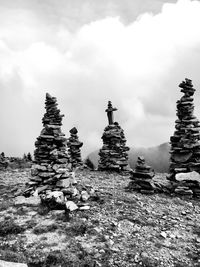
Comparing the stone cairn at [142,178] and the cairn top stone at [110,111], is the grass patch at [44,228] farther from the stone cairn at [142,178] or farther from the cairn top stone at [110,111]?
the cairn top stone at [110,111]

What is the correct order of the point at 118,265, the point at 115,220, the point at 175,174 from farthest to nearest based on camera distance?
the point at 175,174 → the point at 115,220 → the point at 118,265

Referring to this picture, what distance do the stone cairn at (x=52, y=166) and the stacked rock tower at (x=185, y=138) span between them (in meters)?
9.74

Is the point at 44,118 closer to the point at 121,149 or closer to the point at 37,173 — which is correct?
the point at 37,173

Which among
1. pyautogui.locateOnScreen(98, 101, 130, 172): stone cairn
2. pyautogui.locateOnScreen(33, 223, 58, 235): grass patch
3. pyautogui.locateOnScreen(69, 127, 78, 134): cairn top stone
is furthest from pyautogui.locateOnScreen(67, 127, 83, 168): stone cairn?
pyautogui.locateOnScreen(33, 223, 58, 235): grass patch

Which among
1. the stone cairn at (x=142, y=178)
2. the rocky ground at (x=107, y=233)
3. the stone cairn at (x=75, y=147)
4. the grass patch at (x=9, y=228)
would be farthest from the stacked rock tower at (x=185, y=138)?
the stone cairn at (x=75, y=147)

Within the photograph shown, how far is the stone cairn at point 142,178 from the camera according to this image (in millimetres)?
23391

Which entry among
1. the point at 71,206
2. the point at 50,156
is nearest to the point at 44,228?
the point at 71,206

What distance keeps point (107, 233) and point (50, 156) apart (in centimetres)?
1055

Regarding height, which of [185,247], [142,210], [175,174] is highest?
[175,174]

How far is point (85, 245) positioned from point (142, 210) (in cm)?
654

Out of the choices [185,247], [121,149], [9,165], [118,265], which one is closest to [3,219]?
[118,265]

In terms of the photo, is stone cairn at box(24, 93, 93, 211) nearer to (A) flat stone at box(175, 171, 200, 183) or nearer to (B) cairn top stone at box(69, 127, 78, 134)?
(A) flat stone at box(175, 171, 200, 183)

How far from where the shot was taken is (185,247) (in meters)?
14.0

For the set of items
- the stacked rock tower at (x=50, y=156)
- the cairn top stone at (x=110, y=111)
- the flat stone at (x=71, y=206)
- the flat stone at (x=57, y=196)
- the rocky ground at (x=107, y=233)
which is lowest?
the rocky ground at (x=107, y=233)
